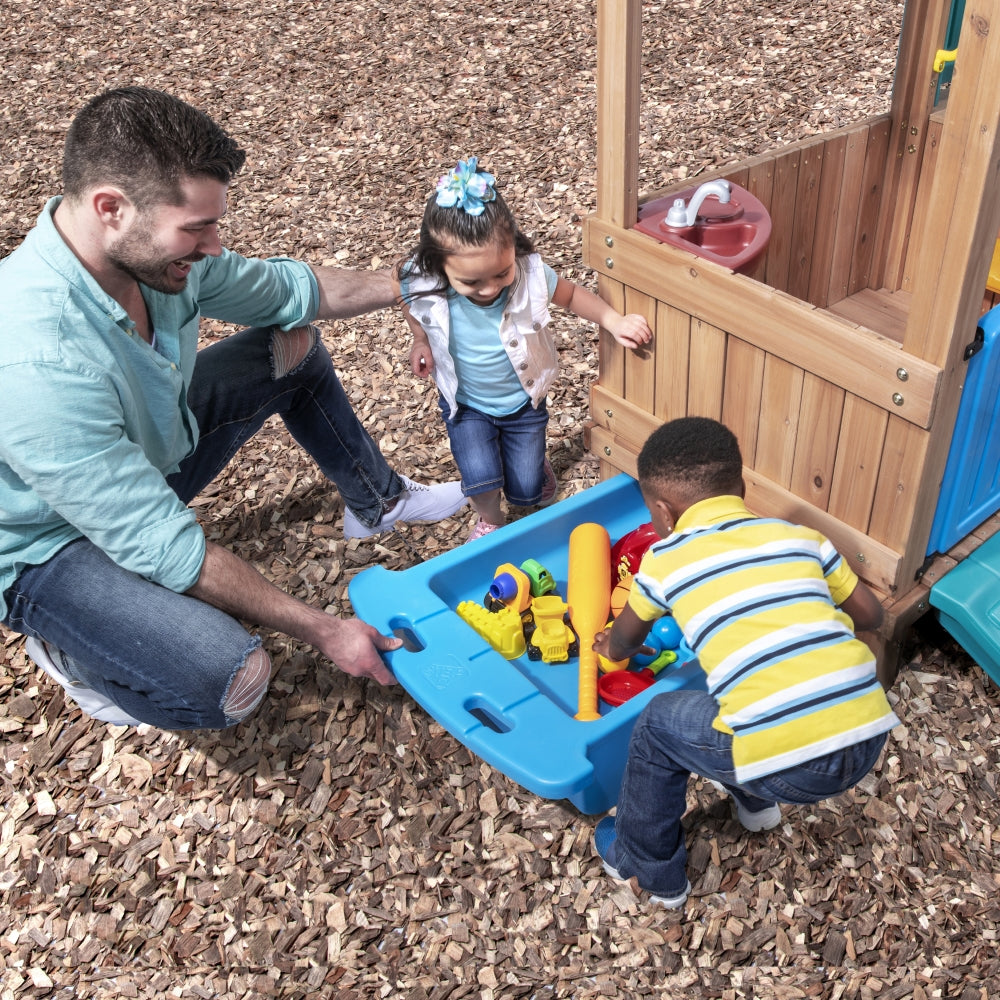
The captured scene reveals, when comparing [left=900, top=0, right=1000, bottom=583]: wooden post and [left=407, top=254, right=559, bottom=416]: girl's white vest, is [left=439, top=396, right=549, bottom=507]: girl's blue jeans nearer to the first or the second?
[left=407, top=254, right=559, bottom=416]: girl's white vest

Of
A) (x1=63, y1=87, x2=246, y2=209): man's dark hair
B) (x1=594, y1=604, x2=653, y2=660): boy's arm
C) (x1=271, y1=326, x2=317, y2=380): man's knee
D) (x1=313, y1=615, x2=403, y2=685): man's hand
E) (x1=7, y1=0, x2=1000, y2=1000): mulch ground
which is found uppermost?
(x1=63, y1=87, x2=246, y2=209): man's dark hair

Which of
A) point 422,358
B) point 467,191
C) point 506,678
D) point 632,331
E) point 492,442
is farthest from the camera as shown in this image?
point 492,442

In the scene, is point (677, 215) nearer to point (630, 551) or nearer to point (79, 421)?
point (630, 551)

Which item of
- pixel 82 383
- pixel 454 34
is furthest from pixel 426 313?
pixel 454 34

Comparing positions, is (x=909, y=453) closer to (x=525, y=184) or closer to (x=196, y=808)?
(x=196, y=808)

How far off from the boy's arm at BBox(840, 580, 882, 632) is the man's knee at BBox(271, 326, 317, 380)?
1510 mm

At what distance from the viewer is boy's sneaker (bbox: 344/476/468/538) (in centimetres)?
307

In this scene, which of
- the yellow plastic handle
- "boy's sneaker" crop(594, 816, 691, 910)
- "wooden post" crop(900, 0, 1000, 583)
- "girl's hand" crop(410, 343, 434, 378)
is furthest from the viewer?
the yellow plastic handle

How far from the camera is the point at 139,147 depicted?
76.9 inches

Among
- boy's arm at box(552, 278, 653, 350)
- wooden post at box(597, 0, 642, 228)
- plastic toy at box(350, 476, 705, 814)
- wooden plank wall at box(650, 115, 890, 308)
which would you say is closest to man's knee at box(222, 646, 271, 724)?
plastic toy at box(350, 476, 705, 814)

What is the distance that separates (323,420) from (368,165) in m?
2.62

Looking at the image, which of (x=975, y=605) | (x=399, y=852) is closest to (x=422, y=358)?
(x=399, y=852)

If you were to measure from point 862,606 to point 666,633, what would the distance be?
0.53 m

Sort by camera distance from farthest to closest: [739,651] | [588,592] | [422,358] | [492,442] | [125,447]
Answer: [492,442], [422,358], [588,592], [125,447], [739,651]
